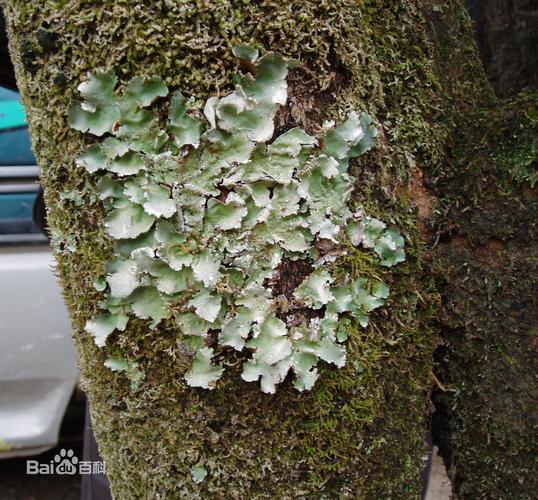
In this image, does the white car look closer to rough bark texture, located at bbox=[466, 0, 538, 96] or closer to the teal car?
the teal car

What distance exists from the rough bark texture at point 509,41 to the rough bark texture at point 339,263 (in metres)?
0.65

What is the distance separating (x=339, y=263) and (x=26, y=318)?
2014mm

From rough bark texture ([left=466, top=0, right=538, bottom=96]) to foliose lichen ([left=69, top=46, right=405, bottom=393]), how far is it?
2.86 ft

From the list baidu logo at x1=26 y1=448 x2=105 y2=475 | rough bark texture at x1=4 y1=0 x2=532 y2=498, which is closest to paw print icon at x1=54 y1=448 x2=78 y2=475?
baidu logo at x1=26 y1=448 x2=105 y2=475

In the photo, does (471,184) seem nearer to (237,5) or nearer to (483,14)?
(237,5)

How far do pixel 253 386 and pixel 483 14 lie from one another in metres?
1.25

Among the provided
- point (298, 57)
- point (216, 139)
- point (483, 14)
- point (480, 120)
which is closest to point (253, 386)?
point (216, 139)

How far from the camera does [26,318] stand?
8.36 ft

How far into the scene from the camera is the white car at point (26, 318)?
2537 millimetres

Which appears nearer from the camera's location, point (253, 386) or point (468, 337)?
point (253, 386)

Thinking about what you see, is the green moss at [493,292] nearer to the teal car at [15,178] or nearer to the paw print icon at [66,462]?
the teal car at [15,178]

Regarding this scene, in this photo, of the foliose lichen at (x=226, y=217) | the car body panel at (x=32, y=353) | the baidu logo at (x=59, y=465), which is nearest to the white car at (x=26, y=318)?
the car body panel at (x=32, y=353)

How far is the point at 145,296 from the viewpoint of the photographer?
0.85m

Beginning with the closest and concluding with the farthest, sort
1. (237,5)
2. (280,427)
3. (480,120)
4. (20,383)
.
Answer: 1. (237,5)
2. (280,427)
3. (480,120)
4. (20,383)
